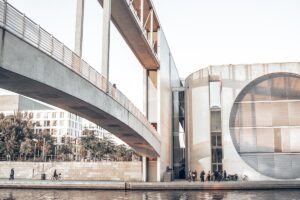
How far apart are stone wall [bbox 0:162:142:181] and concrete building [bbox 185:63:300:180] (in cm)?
655

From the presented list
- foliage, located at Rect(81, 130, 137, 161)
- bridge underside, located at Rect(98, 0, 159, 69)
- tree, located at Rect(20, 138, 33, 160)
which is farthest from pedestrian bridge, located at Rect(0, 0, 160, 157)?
foliage, located at Rect(81, 130, 137, 161)

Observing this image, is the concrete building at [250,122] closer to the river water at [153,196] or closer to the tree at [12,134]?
the river water at [153,196]

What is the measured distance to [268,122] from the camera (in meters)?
38.7

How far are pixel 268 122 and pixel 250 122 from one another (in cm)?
176

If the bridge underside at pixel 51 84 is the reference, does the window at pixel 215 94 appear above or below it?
above

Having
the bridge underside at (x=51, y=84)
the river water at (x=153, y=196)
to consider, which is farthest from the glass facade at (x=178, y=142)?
the bridge underside at (x=51, y=84)

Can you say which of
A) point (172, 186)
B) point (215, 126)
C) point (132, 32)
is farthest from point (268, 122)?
point (132, 32)

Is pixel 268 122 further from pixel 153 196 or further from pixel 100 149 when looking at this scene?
pixel 100 149

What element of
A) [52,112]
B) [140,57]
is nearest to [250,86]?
[140,57]

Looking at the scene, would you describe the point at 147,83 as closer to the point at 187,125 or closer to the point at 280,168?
the point at 187,125

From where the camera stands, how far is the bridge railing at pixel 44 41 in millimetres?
10484

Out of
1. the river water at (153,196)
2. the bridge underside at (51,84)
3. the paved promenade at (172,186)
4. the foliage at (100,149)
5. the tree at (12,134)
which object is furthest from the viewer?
the foliage at (100,149)

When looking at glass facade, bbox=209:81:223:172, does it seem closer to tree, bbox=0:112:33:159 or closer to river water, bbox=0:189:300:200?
river water, bbox=0:189:300:200

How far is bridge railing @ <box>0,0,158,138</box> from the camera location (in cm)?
1048
